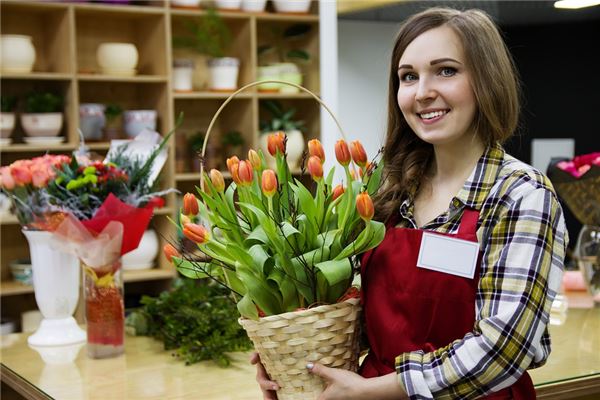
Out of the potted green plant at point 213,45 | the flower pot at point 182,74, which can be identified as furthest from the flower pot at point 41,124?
the potted green plant at point 213,45

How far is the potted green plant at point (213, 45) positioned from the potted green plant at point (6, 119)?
0.93 m

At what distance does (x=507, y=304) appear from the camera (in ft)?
4.05

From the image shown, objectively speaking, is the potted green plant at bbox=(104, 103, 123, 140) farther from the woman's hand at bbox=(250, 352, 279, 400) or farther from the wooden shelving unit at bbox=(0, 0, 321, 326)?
the woman's hand at bbox=(250, 352, 279, 400)

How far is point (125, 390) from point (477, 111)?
0.98 meters

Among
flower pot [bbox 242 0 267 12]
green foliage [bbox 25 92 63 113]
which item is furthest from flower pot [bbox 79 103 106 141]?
flower pot [bbox 242 0 267 12]

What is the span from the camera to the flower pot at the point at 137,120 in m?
3.97

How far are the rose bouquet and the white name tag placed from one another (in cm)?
8

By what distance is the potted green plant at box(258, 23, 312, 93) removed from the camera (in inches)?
171

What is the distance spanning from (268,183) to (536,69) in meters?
4.16

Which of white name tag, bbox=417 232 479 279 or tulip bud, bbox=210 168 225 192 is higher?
tulip bud, bbox=210 168 225 192

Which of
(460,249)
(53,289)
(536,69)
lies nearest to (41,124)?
(53,289)

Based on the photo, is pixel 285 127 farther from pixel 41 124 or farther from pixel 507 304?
pixel 507 304

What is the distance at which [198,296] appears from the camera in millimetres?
2174

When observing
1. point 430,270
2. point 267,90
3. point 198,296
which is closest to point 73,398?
point 198,296
